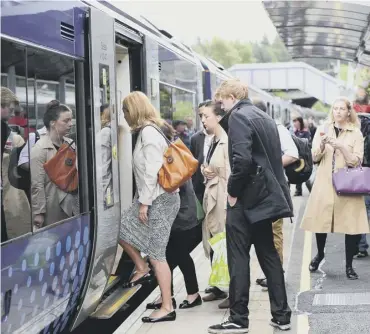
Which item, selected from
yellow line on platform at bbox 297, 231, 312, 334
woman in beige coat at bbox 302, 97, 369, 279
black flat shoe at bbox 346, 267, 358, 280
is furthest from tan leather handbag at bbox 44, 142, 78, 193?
black flat shoe at bbox 346, 267, 358, 280

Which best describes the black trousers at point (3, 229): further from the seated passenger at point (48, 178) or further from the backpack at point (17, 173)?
the seated passenger at point (48, 178)

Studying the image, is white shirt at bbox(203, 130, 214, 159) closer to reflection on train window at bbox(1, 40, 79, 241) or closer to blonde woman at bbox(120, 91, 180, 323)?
blonde woman at bbox(120, 91, 180, 323)

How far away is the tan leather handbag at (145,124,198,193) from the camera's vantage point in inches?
233

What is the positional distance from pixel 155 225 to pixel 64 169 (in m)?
1.17

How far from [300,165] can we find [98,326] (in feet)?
7.63

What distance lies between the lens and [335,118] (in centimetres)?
753

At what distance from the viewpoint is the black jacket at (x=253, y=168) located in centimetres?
540

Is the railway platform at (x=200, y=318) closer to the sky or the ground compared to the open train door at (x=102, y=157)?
closer to the ground

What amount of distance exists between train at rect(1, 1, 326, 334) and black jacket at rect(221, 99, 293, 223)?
0.96 m

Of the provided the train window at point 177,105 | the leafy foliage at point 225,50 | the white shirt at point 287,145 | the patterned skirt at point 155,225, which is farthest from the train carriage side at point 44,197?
the leafy foliage at point 225,50

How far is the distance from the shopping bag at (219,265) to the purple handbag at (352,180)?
5.01ft

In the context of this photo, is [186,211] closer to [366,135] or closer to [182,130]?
[366,135]

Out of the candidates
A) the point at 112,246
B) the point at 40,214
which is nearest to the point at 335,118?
the point at 112,246

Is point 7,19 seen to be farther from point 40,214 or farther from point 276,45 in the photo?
point 276,45
